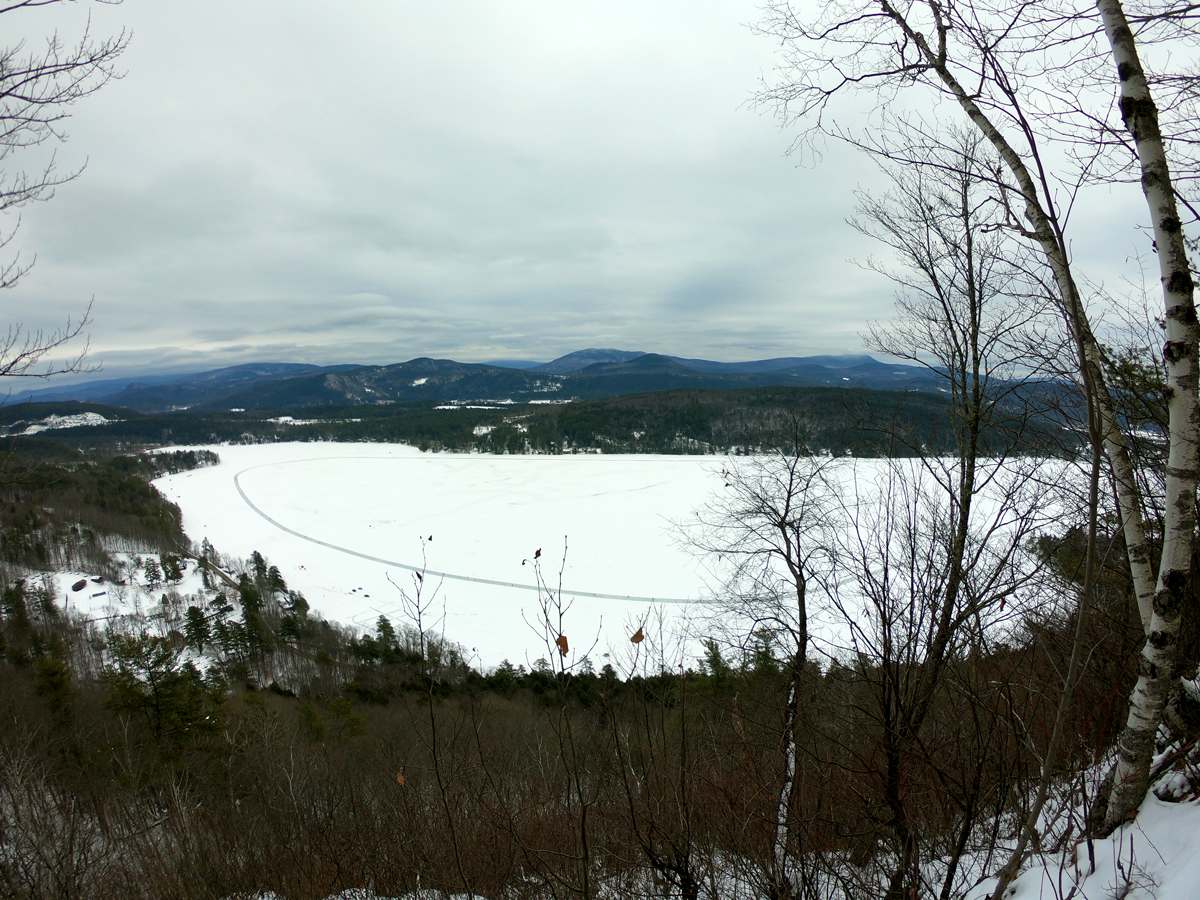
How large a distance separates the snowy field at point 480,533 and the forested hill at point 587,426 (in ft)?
24.8

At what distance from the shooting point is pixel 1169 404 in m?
2.43

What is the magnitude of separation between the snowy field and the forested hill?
7.56 m

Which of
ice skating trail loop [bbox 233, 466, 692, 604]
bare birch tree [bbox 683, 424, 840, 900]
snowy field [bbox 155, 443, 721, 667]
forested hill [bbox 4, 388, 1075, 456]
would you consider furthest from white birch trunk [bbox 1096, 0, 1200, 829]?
ice skating trail loop [bbox 233, 466, 692, 604]

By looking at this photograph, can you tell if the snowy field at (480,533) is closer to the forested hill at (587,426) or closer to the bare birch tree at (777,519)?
the bare birch tree at (777,519)

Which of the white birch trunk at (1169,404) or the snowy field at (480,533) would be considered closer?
the white birch trunk at (1169,404)

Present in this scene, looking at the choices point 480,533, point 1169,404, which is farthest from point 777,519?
point 480,533

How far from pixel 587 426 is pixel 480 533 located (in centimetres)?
5774

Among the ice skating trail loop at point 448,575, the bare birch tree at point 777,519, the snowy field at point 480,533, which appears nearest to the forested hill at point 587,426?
the bare birch tree at point 777,519

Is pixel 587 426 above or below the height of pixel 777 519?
above

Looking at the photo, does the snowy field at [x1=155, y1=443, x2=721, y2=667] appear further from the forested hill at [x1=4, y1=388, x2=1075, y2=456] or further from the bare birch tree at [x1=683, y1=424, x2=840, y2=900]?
the forested hill at [x1=4, y1=388, x2=1075, y2=456]

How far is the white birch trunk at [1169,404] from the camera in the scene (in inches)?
93.0

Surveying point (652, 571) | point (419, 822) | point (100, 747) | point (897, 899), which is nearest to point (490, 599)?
point (652, 571)

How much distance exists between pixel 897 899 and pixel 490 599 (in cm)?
3787

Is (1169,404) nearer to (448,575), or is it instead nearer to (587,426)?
(448,575)
